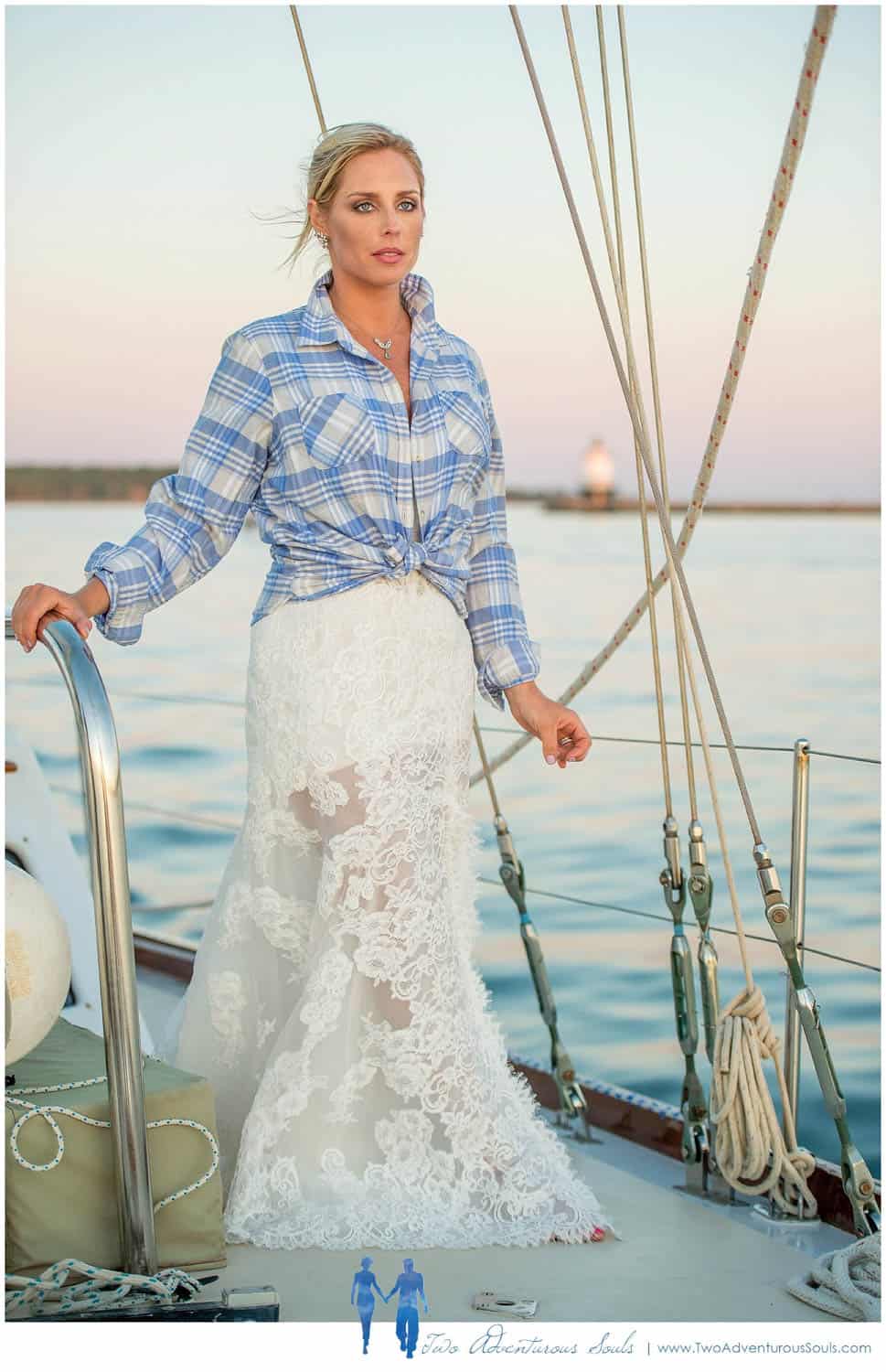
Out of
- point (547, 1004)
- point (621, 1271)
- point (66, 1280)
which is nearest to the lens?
point (66, 1280)

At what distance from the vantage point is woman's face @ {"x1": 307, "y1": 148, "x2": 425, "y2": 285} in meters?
2.08

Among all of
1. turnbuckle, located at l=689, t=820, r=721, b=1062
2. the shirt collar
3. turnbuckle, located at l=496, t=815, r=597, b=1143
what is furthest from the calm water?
the shirt collar

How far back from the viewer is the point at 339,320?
2156 mm

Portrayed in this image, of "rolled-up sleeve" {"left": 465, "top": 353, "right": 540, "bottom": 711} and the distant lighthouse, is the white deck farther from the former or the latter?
the distant lighthouse

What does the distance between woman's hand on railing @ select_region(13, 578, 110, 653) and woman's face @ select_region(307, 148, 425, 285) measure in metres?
0.58

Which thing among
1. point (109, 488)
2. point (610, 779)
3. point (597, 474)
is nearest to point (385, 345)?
point (610, 779)

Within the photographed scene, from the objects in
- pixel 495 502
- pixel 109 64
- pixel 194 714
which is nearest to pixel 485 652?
pixel 495 502

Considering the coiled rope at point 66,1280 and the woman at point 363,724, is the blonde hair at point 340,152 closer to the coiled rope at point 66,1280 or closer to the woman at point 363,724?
the woman at point 363,724

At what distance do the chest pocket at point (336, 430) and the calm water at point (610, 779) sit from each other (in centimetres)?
80

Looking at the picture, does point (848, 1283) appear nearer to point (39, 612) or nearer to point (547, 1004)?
point (547, 1004)

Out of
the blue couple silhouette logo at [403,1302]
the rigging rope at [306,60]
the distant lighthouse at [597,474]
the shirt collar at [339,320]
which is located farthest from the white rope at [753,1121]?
the distant lighthouse at [597,474]

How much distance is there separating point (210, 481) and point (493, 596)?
1.42ft

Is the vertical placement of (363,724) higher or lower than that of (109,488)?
lower

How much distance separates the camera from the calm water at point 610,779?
628 centimetres
